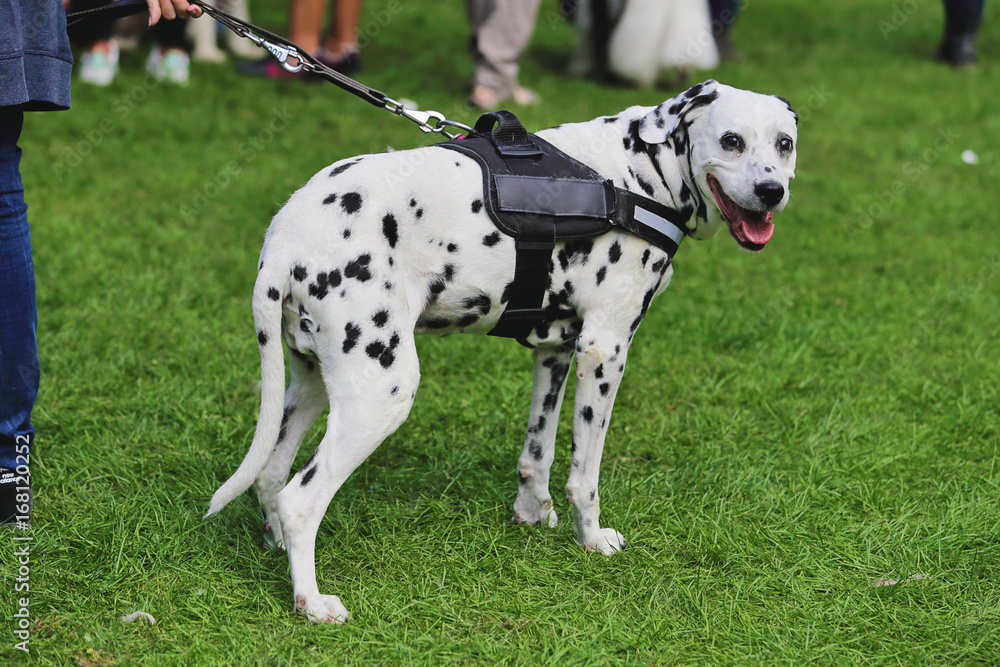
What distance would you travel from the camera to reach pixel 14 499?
333 centimetres

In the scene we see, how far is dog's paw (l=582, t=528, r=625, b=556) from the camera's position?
3436 millimetres

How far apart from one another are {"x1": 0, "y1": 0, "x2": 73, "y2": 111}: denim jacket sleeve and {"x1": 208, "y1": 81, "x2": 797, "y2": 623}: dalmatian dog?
83 cm

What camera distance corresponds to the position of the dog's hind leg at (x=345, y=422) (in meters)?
2.92

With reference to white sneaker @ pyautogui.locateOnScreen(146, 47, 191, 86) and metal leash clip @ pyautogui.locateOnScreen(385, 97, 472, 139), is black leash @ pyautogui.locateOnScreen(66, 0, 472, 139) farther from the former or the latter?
white sneaker @ pyautogui.locateOnScreen(146, 47, 191, 86)

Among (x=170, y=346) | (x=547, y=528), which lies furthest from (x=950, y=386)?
A: (x=170, y=346)

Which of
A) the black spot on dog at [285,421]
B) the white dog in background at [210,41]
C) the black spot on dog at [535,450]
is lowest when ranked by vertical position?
the white dog in background at [210,41]

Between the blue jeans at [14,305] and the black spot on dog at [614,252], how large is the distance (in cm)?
182

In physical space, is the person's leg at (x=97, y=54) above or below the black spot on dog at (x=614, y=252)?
below

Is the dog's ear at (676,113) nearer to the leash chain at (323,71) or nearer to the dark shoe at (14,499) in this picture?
the leash chain at (323,71)

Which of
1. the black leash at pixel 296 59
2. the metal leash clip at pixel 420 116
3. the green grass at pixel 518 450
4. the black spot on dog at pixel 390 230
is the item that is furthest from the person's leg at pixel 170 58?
the black spot on dog at pixel 390 230

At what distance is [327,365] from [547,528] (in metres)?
1.12

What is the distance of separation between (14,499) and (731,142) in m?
2.60

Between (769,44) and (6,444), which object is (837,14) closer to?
(769,44)

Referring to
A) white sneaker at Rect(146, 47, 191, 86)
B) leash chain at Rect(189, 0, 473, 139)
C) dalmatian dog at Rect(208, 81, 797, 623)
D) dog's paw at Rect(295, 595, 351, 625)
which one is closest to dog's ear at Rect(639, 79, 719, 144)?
dalmatian dog at Rect(208, 81, 797, 623)
